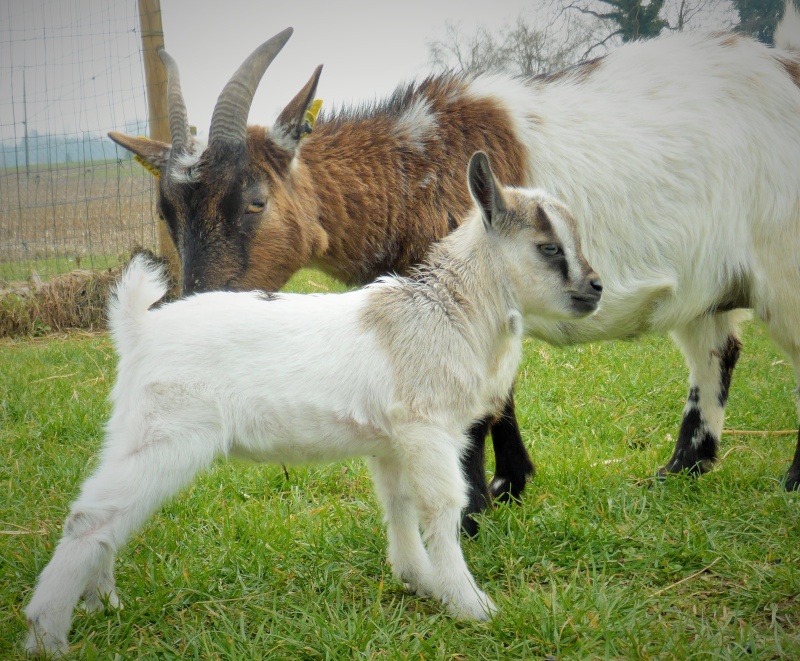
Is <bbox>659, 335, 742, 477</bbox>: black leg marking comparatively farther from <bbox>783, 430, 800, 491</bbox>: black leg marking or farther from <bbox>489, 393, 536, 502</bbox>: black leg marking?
<bbox>489, 393, 536, 502</bbox>: black leg marking

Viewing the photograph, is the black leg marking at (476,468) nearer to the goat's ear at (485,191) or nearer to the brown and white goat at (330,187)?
the brown and white goat at (330,187)

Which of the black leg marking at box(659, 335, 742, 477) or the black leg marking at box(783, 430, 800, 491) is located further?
the black leg marking at box(659, 335, 742, 477)

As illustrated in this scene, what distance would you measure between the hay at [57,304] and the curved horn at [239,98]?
14.6ft

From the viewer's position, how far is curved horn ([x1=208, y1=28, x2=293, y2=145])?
135 inches

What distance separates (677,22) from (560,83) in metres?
1.49

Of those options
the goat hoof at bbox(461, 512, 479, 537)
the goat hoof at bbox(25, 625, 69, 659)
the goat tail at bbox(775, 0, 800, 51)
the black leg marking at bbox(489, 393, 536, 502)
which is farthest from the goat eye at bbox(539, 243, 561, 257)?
the goat tail at bbox(775, 0, 800, 51)

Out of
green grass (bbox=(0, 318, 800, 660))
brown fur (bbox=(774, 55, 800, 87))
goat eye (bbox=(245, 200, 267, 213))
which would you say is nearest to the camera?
green grass (bbox=(0, 318, 800, 660))

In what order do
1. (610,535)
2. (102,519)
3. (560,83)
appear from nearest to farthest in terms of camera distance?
(102,519) → (610,535) → (560,83)

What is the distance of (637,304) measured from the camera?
144 inches

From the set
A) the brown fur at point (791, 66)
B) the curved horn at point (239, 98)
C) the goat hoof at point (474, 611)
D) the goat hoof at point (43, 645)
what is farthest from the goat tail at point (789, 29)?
the goat hoof at point (43, 645)

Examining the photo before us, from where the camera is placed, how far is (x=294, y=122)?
3.58 metres

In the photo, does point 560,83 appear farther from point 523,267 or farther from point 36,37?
point 36,37

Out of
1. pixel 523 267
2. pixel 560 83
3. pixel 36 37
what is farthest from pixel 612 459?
pixel 36 37

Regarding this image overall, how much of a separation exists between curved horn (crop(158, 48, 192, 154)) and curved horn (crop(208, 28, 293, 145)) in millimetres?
149
